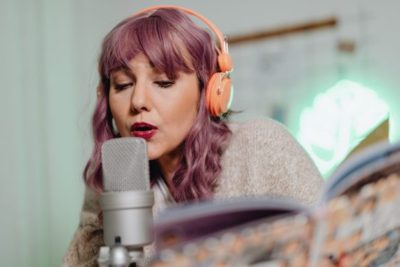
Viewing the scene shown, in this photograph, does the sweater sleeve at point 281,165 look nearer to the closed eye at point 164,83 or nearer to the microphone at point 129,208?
the closed eye at point 164,83

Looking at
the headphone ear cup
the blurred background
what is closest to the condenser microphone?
the headphone ear cup

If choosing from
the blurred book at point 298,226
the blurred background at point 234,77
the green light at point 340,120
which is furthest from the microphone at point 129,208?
the green light at point 340,120

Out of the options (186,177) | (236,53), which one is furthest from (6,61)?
(186,177)

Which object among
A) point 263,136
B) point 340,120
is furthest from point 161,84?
point 340,120

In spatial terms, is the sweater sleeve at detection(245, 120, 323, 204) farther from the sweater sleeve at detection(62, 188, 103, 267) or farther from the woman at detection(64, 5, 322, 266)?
the sweater sleeve at detection(62, 188, 103, 267)

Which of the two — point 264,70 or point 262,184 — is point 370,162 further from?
point 264,70

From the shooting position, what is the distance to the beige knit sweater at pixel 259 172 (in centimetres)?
93

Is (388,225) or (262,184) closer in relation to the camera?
(388,225)

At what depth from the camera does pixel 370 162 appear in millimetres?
473

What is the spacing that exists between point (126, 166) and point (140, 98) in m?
0.24

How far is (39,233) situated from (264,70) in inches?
36.5

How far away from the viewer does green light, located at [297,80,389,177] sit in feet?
5.97

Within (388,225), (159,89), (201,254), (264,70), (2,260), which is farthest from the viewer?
(264,70)

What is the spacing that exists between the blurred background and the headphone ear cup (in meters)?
0.74
